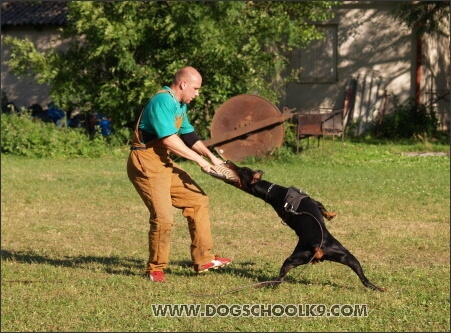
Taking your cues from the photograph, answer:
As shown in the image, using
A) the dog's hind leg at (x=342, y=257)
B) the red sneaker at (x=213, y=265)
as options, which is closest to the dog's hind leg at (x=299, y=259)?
the dog's hind leg at (x=342, y=257)

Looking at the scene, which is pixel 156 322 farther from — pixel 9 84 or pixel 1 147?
pixel 9 84

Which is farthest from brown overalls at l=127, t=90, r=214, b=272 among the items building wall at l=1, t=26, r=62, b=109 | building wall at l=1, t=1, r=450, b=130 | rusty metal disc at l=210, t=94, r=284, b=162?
building wall at l=1, t=26, r=62, b=109

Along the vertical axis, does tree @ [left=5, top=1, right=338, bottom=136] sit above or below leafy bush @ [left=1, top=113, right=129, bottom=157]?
above

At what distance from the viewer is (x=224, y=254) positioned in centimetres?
946

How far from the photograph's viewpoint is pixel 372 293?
7.49m

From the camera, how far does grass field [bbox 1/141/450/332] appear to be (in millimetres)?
6691

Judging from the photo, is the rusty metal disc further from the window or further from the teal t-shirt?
the teal t-shirt

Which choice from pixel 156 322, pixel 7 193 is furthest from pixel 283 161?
pixel 156 322

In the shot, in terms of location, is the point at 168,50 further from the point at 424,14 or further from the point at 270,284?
the point at 270,284

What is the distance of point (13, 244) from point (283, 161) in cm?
949

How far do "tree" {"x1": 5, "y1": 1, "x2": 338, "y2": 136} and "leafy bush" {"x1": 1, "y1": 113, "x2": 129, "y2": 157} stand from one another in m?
0.76

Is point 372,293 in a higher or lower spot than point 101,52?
lower

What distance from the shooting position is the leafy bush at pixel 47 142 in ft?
67.7

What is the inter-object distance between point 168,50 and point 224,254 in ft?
39.1
